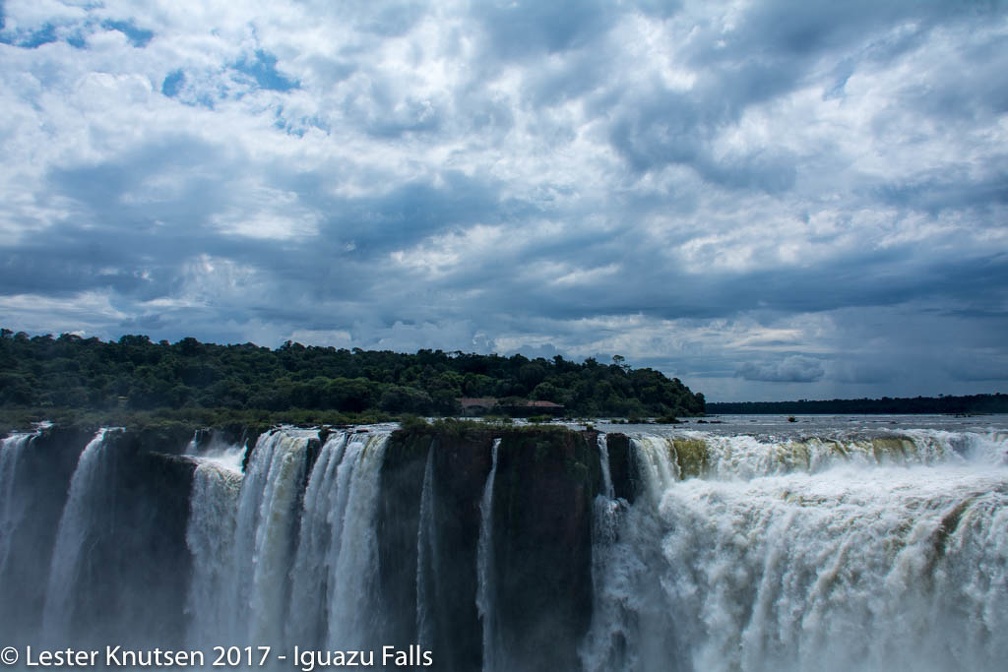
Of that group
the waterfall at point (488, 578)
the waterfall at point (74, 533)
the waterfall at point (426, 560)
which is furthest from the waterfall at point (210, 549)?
the waterfall at point (488, 578)

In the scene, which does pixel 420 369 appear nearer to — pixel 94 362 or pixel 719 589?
pixel 94 362

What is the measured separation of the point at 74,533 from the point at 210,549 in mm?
6180

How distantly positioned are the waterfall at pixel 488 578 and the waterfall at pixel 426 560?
1.42 m

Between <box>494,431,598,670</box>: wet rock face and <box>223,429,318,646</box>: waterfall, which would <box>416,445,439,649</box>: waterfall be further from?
<box>223,429,318,646</box>: waterfall

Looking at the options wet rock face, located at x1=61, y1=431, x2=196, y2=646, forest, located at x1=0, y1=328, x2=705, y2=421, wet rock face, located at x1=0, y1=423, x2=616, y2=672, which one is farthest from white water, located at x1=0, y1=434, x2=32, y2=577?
forest, located at x1=0, y1=328, x2=705, y2=421

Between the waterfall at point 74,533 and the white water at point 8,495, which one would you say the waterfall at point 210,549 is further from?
the white water at point 8,495

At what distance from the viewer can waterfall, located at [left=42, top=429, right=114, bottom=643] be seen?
24406 mm

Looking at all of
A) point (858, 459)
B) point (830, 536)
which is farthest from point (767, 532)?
point (858, 459)

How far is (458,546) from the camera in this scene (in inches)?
749

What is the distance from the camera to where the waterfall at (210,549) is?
22.2 meters

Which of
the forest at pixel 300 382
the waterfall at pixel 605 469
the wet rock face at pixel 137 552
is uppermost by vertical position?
the forest at pixel 300 382

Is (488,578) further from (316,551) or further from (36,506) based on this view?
(36,506)

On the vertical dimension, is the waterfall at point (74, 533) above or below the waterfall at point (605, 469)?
below

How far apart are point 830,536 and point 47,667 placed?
25176 mm
